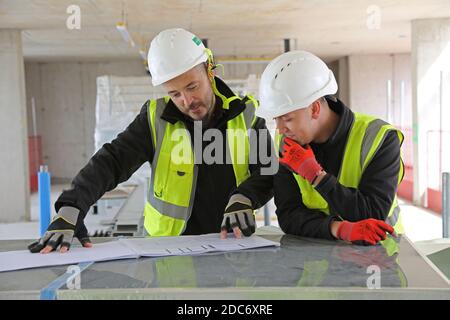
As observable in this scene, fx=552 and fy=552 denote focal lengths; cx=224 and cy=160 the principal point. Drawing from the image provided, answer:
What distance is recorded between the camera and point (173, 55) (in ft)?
8.97

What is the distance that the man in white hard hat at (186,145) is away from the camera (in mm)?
2748

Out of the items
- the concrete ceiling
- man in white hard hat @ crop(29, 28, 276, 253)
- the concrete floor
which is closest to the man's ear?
man in white hard hat @ crop(29, 28, 276, 253)

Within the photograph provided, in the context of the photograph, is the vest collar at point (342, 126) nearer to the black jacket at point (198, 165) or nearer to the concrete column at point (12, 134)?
the black jacket at point (198, 165)

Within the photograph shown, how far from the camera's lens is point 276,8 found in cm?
921

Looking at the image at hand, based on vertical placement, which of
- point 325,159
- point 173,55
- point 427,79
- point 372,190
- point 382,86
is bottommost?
point 372,190

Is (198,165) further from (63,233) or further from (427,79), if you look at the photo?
(427,79)

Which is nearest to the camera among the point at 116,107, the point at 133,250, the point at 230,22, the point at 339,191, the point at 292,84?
the point at 133,250

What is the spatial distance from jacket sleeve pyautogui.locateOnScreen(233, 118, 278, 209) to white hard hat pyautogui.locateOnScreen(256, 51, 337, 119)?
1.22ft

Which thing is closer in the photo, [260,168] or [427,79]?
[260,168]

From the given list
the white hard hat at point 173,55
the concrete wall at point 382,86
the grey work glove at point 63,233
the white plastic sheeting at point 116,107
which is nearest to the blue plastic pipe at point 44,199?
the white plastic sheeting at point 116,107

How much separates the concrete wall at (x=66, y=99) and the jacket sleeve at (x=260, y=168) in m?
14.9

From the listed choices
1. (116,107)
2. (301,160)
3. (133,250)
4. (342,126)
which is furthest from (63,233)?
(116,107)

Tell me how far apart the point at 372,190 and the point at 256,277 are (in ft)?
2.51

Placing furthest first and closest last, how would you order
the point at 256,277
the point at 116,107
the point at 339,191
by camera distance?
the point at 116,107 < the point at 339,191 < the point at 256,277
